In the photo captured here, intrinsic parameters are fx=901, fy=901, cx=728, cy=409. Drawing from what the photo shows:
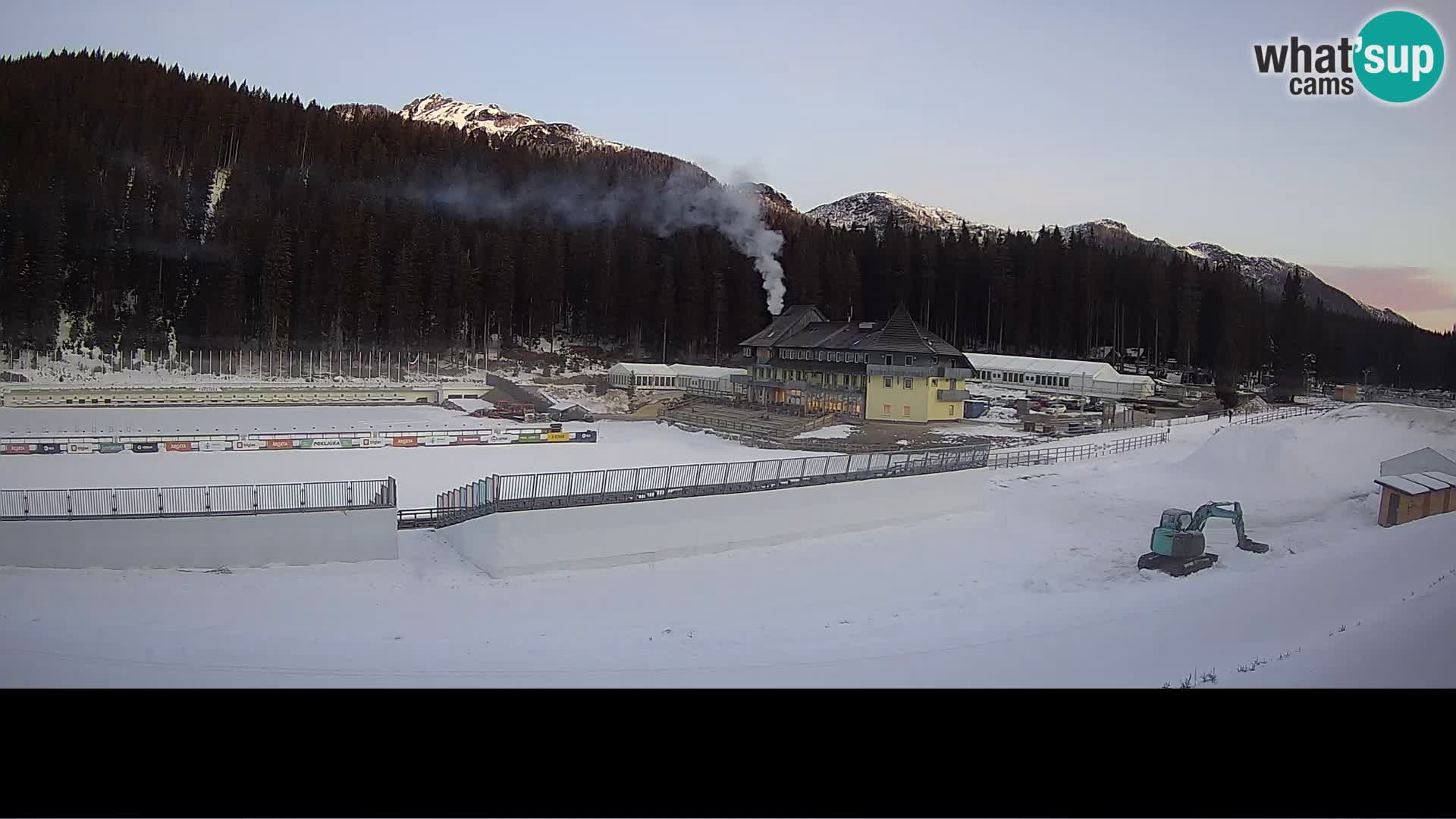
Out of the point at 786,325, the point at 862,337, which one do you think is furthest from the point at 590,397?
the point at 862,337

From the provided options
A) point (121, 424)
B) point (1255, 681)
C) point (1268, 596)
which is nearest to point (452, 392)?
point (121, 424)

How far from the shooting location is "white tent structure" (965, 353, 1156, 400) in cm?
2805

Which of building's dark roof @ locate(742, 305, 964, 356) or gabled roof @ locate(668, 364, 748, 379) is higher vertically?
building's dark roof @ locate(742, 305, 964, 356)

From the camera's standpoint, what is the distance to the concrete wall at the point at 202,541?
885 cm

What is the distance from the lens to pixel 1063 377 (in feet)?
96.3

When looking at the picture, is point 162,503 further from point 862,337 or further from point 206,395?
point 862,337

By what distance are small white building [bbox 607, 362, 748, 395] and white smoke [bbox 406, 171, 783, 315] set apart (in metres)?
8.76

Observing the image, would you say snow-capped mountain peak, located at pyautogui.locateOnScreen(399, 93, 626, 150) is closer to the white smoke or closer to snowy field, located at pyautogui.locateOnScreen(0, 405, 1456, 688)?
the white smoke

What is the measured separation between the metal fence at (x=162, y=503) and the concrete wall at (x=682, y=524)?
1411 mm

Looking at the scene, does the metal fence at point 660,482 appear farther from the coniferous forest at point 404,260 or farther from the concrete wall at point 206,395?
the concrete wall at point 206,395

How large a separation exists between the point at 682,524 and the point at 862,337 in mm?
15913

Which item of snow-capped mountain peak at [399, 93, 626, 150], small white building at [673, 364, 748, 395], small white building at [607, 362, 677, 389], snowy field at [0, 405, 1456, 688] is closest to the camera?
snowy field at [0, 405, 1456, 688]

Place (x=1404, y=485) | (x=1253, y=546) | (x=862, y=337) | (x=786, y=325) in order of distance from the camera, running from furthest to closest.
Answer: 1. (x=786, y=325)
2. (x=862, y=337)
3. (x=1253, y=546)
4. (x=1404, y=485)

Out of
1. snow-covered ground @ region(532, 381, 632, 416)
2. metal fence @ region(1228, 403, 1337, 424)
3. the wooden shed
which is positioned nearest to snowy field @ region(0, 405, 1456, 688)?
the wooden shed
